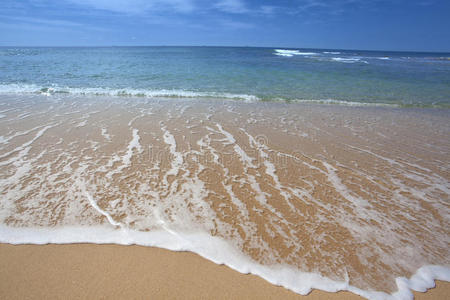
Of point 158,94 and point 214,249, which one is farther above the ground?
point 158,94

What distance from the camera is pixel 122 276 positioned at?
77.5 inches

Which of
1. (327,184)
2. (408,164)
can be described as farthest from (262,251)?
(408,164)

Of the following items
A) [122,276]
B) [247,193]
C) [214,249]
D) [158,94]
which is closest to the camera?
[122,276]

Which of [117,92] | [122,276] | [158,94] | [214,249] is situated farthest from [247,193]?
[117,92]

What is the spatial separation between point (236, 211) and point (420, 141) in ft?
18.1

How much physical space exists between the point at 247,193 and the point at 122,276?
1.86 meters

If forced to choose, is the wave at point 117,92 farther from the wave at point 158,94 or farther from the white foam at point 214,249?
the white foam at point 214,249

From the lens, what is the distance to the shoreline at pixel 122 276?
185cm

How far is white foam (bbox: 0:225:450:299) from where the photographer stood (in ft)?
6.47

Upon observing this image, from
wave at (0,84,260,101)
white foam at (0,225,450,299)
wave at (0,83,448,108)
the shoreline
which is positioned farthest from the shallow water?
wave at (0,84,260,101)

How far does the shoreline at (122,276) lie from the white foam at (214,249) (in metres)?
0.06

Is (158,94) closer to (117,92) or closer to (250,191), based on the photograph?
(117,92)

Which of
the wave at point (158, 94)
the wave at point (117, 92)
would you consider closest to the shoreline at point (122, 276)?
the wave at point (158, 94)

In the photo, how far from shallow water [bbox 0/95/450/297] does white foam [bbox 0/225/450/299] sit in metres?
0.02
